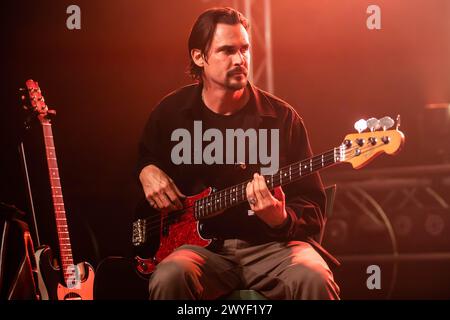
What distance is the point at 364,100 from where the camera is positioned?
3.66 metres

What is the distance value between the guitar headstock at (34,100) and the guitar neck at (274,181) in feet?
2.95

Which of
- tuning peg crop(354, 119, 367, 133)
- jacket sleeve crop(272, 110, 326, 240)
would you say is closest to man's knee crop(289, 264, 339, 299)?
jacket sleeve crop(272, 110, 326, 240)

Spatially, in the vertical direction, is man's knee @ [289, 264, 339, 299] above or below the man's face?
below

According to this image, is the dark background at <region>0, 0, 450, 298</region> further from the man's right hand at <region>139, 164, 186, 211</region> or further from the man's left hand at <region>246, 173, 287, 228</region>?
the man's left hand at <region>246, 173, 287, 228</region>

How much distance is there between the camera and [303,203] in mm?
3422

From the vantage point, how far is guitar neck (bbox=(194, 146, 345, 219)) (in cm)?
333

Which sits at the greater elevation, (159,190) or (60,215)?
(159,190)

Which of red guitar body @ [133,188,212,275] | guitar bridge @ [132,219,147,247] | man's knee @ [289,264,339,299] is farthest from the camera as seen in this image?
guitar bridge @ [132,219,147,247]

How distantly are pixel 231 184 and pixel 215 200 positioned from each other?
11cm

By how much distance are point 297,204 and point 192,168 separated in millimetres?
546

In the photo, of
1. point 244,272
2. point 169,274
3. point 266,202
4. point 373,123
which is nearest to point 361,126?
point 373,123

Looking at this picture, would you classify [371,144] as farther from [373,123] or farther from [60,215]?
[60,215]

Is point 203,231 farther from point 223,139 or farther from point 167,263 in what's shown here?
point 223,139
